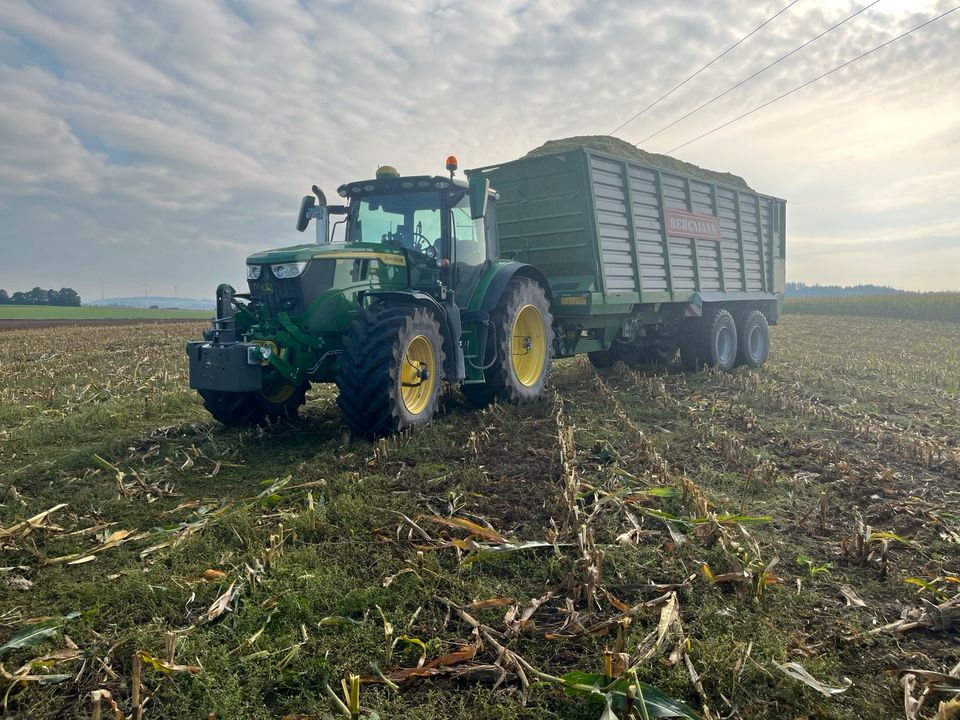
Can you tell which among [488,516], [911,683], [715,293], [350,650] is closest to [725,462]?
[488,516]

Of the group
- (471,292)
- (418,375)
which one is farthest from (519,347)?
(418,375)

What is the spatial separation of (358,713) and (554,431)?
427cm

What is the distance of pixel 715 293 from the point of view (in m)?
11.1

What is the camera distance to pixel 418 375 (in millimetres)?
6172

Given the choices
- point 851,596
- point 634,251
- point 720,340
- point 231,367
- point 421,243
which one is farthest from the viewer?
point 720,340

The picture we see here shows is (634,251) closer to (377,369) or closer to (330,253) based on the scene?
(330,253)

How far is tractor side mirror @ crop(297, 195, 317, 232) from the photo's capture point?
23.7ft

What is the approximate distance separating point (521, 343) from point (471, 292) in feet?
3.57

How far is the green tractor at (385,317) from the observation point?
5.69 meters

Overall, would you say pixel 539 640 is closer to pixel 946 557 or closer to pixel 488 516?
pixel 488 516

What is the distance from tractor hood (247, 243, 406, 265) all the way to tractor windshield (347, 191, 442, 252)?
0.31 m

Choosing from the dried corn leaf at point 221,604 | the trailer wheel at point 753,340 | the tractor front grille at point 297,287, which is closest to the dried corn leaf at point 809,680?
the dried corn leaf at point 221,604

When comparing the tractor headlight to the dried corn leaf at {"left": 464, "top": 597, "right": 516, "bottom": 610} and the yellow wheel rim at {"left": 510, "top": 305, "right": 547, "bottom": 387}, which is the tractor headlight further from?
the dried corn leaf at {"left": 464, "top": 597, "right": 516, "bottom": 610}

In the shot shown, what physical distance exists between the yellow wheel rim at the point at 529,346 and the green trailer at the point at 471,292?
Answer: 0.02 metres
